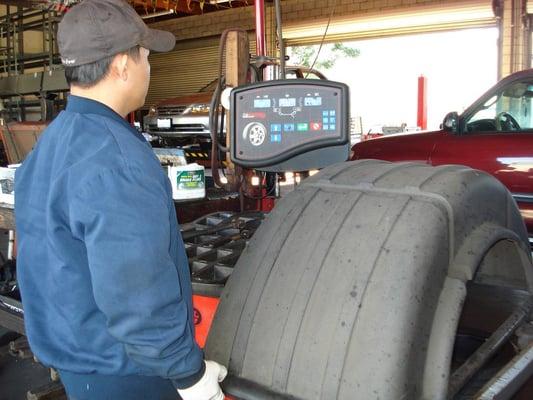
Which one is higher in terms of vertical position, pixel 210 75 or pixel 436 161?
pixel 210 75

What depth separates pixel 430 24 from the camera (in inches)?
547

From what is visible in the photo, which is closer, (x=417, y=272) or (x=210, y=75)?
(x=417, y=272)

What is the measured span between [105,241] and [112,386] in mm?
486

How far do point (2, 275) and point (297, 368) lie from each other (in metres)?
2.69

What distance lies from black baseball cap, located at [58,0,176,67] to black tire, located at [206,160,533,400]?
639 mm

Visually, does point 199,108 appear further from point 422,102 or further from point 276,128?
point 422,102

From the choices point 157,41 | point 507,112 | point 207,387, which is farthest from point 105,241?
point 507,112

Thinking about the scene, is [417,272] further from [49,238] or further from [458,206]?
[49,238]

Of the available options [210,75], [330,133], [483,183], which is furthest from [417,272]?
[210,75]

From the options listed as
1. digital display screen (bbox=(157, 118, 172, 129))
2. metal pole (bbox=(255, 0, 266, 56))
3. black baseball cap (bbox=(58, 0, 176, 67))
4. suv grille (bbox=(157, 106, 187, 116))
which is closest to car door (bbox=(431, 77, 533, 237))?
metal pole (bbox=(255, 0, 266, 56))

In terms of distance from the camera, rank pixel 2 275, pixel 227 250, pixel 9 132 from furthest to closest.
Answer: pixel 9 132, pixel 2 275, pixel 227 250

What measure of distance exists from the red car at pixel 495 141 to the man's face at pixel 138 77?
4.78m

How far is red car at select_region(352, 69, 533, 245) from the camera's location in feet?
18.5

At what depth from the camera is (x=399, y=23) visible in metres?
14.3
